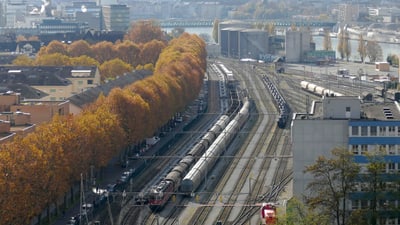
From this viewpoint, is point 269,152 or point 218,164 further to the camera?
point 269,152

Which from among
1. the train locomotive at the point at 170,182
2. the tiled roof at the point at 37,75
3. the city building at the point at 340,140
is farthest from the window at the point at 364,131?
the tiled roof at the point at 37,75

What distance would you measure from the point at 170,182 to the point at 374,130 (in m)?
4.78

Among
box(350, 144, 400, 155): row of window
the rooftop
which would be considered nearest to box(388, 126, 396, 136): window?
box(350, 144, 400, 155): row of window

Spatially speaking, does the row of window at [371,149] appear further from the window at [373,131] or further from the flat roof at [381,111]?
the flat roof at [381,111]

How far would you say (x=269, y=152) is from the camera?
23.5m

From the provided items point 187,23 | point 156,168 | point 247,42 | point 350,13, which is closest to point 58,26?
point 247,42

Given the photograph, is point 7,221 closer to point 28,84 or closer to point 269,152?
point 269,152

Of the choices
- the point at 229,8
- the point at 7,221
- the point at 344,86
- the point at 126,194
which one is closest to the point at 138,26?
the point at 344,86

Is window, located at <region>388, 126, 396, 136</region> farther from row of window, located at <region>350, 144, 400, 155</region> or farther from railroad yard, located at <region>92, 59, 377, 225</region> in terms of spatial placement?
railroad yard, located at <region>92, 59, 377, 225</region>

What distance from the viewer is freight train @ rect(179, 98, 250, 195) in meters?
18.4

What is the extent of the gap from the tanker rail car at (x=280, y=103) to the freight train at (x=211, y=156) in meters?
1.03

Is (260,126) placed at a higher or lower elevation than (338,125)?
lower

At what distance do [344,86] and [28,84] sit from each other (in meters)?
11.6

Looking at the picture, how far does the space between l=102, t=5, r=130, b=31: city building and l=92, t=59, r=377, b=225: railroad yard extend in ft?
Answer: 102
